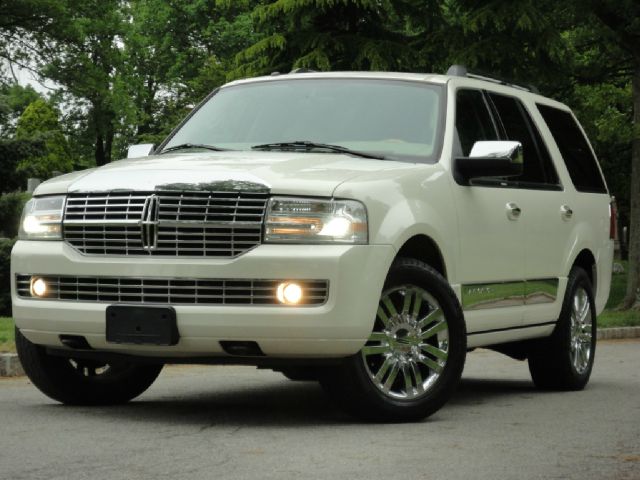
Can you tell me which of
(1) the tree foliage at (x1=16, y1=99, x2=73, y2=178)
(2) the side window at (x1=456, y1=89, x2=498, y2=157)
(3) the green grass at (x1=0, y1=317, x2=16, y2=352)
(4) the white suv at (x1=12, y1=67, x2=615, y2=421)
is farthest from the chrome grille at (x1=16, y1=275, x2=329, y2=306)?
(1) the tree foliage at (x1=16, y1=99, x2=73, y2=178)

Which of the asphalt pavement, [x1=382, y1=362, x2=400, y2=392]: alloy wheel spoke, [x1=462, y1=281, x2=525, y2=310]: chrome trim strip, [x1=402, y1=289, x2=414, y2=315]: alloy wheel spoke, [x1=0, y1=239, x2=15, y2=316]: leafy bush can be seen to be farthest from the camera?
[x1=0, y1=239, x2=15, y2=316]: leafy bush

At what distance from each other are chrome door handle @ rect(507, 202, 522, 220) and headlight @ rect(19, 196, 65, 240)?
2876 mm

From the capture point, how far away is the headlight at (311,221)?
6953mm

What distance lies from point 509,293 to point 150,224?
106 inches

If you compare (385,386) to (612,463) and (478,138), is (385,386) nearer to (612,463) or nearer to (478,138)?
(612,463)

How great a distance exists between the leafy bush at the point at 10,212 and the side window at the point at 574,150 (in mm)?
16446

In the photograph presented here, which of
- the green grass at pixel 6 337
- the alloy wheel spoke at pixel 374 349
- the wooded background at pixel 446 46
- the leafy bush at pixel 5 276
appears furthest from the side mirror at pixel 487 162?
the leafy bush at pixel 5 276

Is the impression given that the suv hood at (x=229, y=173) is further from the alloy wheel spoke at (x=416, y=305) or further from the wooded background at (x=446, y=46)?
the wooded background at (x=446, y=46)

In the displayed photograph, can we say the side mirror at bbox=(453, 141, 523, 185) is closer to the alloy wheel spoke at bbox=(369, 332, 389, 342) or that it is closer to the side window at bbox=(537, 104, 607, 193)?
the alloy wheel spoke at bbox=(369, 332, 389, 342)

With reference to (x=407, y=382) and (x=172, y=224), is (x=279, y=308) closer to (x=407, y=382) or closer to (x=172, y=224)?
(x=172, y=224)

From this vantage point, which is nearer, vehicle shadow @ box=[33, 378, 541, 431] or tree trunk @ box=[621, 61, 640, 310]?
vehicle shadow @ box=[33, 378, 541, 431]

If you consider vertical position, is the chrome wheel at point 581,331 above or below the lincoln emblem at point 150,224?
below

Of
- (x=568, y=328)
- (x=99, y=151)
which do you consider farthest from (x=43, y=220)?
(x=99, y=151)

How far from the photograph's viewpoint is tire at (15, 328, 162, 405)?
8.02 meters
